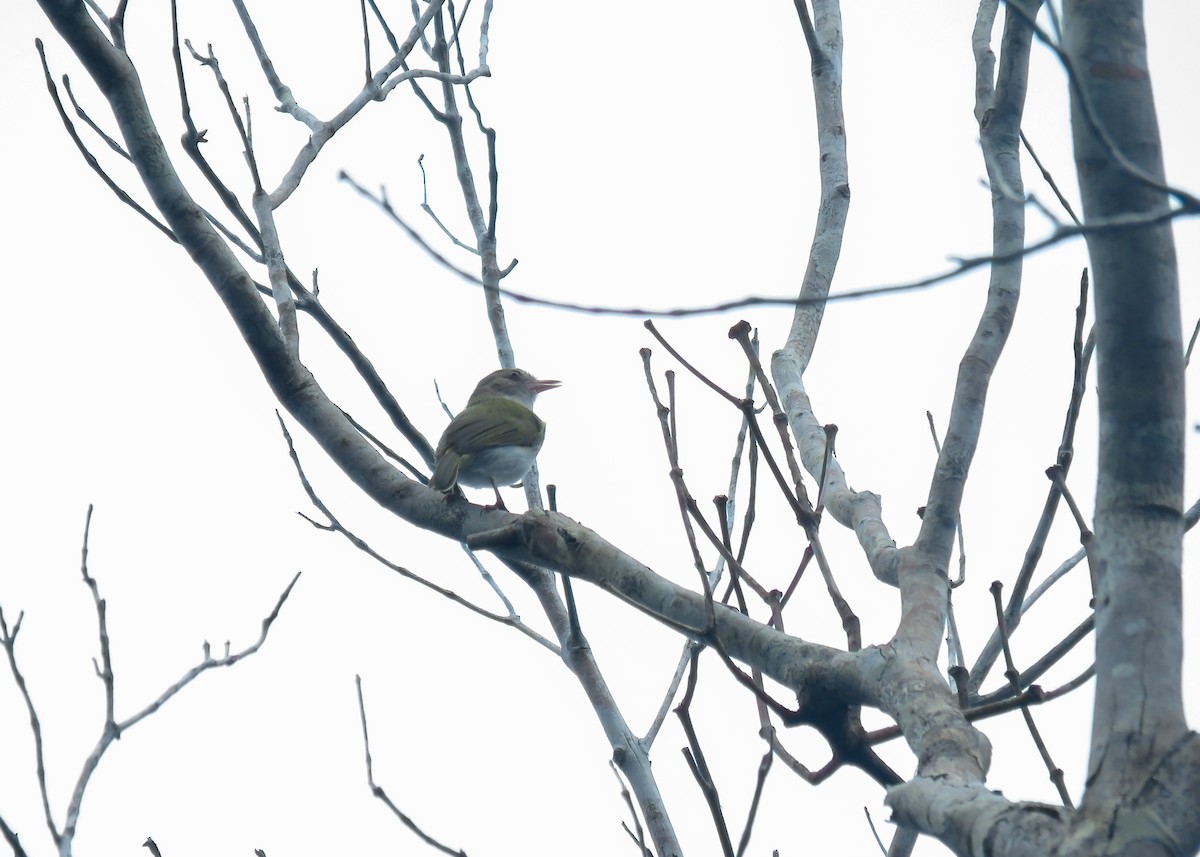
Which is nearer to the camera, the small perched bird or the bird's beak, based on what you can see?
the small perched bird

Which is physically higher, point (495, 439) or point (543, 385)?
point (543, 385)

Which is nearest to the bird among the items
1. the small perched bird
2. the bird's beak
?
the small perched bird

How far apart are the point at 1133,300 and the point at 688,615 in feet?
4.36

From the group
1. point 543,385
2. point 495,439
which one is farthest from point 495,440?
point 543,385

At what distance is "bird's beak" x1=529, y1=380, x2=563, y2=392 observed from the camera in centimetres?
890

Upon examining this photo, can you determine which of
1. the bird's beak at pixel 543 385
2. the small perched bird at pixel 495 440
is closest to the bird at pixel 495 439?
the small perched bird at pixel 495 440

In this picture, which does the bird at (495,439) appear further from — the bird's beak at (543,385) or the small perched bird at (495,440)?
the bird's beak at (543,385)

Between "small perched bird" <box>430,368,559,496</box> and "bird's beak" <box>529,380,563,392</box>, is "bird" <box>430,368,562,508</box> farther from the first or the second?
"bird's beak" <box>529,380,563,392</box>

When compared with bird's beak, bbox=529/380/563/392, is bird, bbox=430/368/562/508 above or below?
below

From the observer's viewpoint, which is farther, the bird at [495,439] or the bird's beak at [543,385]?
the bird's beak at [543,385]

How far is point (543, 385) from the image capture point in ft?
29.4

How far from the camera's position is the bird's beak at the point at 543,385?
890 centimetres

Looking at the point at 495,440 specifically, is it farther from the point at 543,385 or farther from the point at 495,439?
the point at 543,385

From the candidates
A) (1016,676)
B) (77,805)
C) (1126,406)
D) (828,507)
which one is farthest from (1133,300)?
(77,805)
